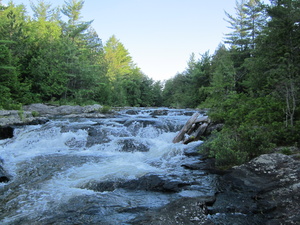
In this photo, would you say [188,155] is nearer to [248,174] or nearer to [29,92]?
[248,174]

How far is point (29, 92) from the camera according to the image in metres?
18.6

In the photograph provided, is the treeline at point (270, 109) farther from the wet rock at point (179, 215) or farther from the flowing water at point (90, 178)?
the wet rock at point (179, 215)

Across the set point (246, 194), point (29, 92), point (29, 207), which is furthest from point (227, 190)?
point (29, 92)

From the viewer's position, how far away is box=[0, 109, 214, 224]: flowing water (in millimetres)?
3373

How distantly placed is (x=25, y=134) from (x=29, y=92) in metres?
10.6

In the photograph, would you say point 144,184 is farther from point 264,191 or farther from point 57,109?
point 57,109

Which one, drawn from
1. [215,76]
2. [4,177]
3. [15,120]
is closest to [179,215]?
[4,177]

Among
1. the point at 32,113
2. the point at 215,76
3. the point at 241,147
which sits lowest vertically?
the point at 241,147

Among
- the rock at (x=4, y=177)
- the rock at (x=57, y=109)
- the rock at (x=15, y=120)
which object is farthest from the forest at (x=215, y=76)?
the rock at (x=4, y=177)

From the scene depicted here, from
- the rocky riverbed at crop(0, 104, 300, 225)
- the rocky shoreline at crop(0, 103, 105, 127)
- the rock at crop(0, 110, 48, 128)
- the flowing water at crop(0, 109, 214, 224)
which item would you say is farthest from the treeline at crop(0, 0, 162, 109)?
the rocky riverbed at crop(0, 104, 300, 225)

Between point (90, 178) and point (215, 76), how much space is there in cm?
1766

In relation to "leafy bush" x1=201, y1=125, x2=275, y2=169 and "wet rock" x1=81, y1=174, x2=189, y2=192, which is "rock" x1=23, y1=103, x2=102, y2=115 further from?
"leafy bush" x1=201, y1=125, x2=275, y2=169

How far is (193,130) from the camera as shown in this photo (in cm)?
855

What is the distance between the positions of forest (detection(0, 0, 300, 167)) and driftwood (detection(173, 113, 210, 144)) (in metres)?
0.52
